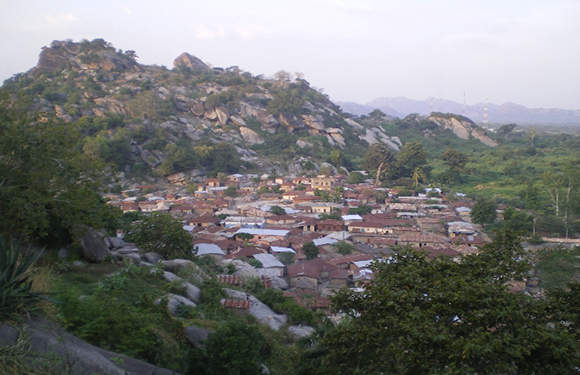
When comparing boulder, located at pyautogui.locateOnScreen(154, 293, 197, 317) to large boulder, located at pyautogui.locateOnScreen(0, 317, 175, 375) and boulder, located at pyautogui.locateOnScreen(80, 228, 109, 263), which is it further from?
large boulder, located at pyautogui.locateOnScreen(0, 317, 175, 375)

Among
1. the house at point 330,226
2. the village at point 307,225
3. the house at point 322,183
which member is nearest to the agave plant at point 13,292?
the village at point 307,225

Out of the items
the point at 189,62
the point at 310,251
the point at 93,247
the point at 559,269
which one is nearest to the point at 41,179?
the point at 93,247

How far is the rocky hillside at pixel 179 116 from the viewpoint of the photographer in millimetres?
36469

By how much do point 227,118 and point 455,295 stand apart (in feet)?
152

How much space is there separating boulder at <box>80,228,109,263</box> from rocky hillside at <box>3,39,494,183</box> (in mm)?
24106

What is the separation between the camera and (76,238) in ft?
26.3

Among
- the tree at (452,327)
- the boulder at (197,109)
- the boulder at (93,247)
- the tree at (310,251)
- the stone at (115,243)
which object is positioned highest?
the boulder at (197,109)

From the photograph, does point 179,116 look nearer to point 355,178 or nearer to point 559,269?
point 355,178

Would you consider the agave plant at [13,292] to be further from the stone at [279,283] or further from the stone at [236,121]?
the stone at [236,121]

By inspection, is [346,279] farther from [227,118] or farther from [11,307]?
[227,118]

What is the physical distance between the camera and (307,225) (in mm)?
23234

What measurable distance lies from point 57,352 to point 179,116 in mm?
43583

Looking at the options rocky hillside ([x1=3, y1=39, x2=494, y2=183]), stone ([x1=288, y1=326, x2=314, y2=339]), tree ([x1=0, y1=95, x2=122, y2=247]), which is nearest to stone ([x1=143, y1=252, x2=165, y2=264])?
tree ([x1=0, y1=95, x2=122, y2=247])

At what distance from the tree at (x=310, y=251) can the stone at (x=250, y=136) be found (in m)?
30.2
